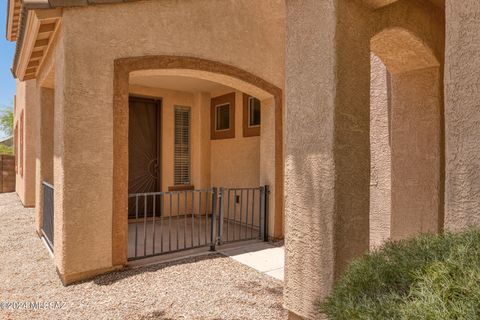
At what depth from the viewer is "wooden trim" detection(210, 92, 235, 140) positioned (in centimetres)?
815

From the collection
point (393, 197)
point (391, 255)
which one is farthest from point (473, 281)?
point (393, 197)

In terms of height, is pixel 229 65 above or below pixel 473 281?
above

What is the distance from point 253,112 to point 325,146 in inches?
206

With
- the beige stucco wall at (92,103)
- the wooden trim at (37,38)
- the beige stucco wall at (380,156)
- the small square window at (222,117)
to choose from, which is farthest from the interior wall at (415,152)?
the small square window at (222,117)

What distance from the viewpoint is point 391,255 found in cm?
163

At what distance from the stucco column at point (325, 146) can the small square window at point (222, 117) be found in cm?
559

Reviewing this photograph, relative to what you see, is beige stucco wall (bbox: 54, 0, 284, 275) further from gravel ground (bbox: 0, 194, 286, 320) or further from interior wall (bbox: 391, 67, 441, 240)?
interior wall (bbox: 391, 67, 441, 240)

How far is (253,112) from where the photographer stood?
7.70 meters

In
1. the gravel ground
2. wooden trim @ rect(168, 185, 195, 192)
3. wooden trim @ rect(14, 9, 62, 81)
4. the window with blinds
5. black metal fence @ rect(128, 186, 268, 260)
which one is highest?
wooden trim @ rect(14, 9, 62, 81)

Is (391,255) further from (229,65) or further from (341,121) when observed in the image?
(229,65)

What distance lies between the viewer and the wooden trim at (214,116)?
815 cm

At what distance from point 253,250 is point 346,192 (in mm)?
3425

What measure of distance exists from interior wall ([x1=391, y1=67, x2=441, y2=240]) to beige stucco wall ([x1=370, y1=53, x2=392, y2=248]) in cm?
14

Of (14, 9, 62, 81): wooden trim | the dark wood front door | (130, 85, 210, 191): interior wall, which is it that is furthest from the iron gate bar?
(130, 85, 210, 191): interior wall
